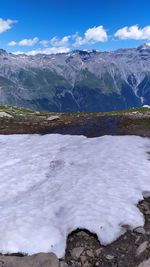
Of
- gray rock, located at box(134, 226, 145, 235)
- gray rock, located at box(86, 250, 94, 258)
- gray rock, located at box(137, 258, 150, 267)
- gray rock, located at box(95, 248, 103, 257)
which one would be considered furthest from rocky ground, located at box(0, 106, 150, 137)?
gray rock, located at box(137, 258, 150, 267)

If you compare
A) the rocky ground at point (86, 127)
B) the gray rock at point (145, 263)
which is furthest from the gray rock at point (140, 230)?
→ the rocky ground at point (86, 127)

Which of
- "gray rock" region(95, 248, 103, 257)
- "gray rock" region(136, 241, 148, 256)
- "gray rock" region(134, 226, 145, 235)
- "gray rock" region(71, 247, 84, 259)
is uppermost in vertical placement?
"gray rock" region(134, 226, 145, 235)

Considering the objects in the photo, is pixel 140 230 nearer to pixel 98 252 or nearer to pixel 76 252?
pixel 98 252

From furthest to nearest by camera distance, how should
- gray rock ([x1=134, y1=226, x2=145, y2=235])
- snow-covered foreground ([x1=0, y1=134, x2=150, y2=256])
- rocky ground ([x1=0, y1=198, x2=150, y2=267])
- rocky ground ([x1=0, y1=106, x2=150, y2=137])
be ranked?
1. rocky ground ([x1=0, y1=106, x2=150, y2=137])
2. gray rock ([x1=134, y1=226, x2=145, y2=235])
3. snow-covered foreground ([x1=0, y1=134, x2=150, y2=256])
4. rocky ground ([x1=0, y1=198, x2=150, y2=267])

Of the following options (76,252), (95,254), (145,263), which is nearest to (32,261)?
(76,252)

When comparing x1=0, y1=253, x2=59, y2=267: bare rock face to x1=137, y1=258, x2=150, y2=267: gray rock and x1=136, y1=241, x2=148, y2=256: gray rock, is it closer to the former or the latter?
x1=137, y1=258, x2=150, y2=267: gray rock

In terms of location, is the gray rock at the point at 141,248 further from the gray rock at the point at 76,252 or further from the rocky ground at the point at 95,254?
the gray rock at the point at 76,252
